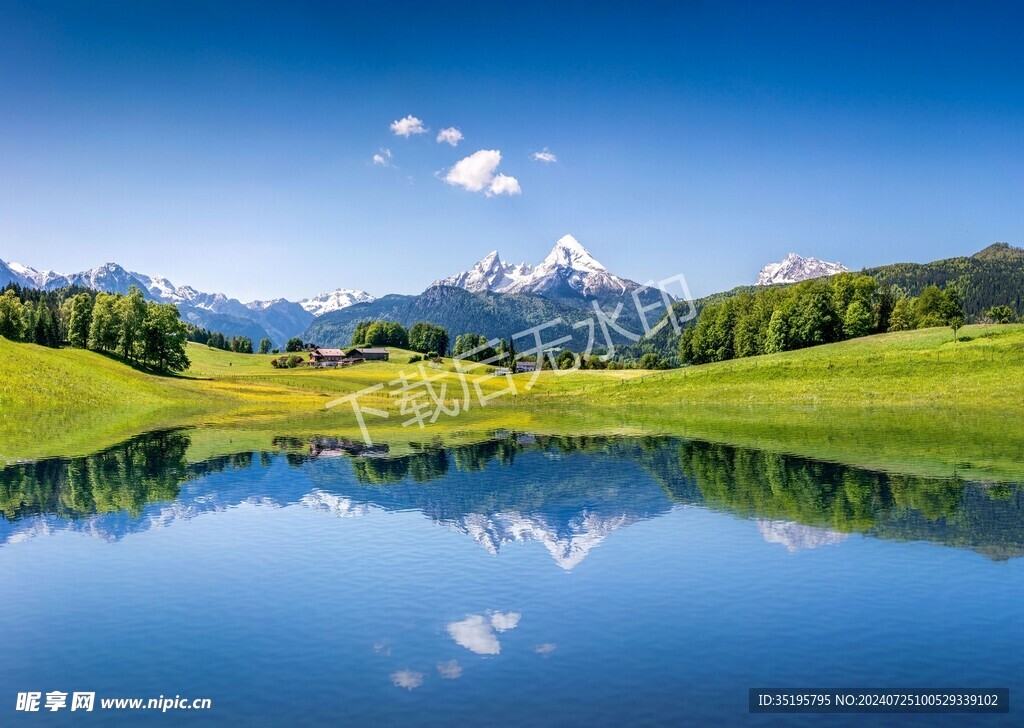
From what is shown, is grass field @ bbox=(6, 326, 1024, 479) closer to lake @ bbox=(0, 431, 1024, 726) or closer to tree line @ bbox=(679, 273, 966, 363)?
tree line @ bbox=(679, 273, 966, 363)

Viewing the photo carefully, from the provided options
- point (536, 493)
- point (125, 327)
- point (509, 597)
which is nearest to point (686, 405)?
point (536, 493)

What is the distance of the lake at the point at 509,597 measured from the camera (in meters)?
16.0

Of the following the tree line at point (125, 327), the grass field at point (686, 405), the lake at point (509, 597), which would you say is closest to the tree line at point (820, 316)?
the grass field at point (686, 405)

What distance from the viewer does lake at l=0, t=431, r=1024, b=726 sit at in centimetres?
1597

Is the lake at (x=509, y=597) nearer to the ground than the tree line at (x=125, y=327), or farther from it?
nearer to the ground

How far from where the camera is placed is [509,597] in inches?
872

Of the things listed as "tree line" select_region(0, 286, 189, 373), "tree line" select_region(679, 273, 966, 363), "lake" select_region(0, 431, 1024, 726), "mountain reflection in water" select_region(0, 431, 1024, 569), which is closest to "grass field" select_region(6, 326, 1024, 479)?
"mountain reflection in water" select_region(0, 431, 1024, 569)

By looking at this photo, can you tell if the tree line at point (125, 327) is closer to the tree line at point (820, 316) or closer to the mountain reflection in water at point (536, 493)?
the mountain reflection in water at point (536, 493)

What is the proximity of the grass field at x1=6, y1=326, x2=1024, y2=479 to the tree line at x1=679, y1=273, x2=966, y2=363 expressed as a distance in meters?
16.0

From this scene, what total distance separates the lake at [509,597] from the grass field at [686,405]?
16.3m

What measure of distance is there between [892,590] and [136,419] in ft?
269

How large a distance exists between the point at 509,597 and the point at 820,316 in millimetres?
142083

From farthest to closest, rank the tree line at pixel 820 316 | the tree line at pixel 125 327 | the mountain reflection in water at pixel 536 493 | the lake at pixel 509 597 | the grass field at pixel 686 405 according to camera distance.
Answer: the tree line at pixel 820 316
the tree line at pixel 125 327
the grass field at pixel 686 405
the mountain reflection in water at pixel 536 493
the lake at pixel 509 597

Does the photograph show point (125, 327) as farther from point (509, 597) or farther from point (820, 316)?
point (820, 316)
